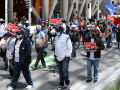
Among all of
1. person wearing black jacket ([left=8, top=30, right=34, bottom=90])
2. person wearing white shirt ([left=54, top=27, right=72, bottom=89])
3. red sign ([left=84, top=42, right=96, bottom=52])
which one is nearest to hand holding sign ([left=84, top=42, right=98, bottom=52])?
red sign ([left=84, top=42, right=96, bottom=52])

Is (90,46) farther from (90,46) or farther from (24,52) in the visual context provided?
(24,52)

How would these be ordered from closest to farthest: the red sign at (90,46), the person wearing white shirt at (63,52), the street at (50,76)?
the person wearing white shirt at (63,52)
the red sign at (90,46)
the street at (50,76)

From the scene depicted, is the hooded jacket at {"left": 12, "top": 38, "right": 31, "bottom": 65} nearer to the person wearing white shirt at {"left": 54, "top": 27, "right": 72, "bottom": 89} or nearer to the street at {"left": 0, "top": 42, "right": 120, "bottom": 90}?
the person wearing white shirt at {"left": 54, "top": 27, "right": 72, "bottom": 89}

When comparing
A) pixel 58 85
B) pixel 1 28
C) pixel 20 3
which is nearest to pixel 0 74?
pixel 58 85

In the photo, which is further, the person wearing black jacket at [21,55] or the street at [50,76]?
the street at [50,76]

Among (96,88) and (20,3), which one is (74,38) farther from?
(20,3)

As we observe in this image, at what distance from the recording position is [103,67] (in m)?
11.7

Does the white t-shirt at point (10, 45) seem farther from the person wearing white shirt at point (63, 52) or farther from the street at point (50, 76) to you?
the person wearing white shirt at point (63, 52)

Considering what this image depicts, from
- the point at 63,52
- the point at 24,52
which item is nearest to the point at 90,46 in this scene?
the point at 63,52

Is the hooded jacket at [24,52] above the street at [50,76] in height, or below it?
above

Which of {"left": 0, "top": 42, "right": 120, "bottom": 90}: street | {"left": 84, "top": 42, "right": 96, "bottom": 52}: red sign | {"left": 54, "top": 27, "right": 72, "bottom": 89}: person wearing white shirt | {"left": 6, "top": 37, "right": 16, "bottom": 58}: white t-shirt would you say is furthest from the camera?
{"left": 6, "top": 37, "right": 16, "bottom": 58}: white t-shirt

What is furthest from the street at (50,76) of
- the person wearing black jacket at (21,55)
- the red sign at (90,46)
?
the red sign at (90,46)

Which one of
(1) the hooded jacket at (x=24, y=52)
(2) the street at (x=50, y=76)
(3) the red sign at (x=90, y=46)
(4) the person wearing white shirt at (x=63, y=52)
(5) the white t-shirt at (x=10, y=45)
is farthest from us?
(5) the white t-shirt at (x=10, y=45)

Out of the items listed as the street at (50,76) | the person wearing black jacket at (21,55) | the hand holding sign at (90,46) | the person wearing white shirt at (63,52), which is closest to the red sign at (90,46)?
the hand holding sign at (90,46)
